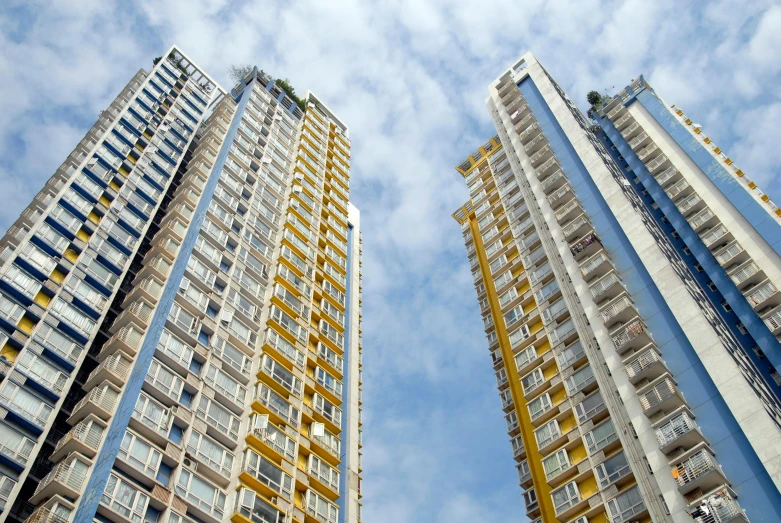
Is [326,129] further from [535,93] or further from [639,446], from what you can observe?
[639,446]

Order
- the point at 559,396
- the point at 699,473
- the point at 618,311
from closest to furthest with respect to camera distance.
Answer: the point at 699,473, the point at 618,311, the point at 559,396

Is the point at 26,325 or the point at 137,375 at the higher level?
the point at 26,325

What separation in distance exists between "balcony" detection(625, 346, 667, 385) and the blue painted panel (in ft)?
2.81

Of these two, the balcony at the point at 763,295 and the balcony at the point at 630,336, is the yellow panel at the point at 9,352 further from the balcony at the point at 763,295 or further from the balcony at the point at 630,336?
the balcony at the point at 763,295

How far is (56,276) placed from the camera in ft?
137

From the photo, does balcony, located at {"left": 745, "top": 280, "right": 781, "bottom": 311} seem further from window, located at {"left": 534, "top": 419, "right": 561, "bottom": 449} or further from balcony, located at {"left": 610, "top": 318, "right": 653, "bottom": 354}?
window, located at {"left": 534, "top": 419, "right": 561, "bottom": 449}

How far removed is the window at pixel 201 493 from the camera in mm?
31875

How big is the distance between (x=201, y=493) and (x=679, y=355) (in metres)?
24.5

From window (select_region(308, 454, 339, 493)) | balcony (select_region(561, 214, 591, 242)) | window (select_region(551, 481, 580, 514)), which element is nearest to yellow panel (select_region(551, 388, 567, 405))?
window (select_region(551, 481, 580, 514))

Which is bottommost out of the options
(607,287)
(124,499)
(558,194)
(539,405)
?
(124,499)

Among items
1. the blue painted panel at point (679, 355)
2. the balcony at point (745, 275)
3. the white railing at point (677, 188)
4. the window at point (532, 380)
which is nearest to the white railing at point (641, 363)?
the blue painted panel at point (679, 355)

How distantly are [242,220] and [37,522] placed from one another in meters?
25.1

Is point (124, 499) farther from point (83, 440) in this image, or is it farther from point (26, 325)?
point (26, 325)

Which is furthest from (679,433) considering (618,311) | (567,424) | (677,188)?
(677,188)
